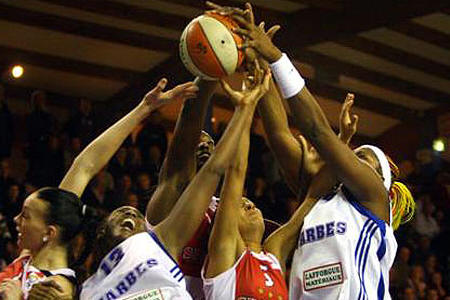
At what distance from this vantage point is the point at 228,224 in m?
4.13

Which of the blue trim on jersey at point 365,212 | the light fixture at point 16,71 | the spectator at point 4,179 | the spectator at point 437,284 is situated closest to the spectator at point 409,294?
the spectator at point 437,284

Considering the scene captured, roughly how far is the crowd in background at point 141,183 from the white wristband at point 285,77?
430cm

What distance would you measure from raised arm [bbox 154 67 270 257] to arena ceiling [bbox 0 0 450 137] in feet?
21.3

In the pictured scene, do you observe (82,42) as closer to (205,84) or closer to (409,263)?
(409,263)

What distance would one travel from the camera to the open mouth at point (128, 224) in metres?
3.71

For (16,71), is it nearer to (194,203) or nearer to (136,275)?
(194,203)

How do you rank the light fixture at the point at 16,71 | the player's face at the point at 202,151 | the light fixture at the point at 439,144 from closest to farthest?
1. the player's face at the point at 202,151
2. the light fixture at the point at 16,71
3. the light fixture at the point at 439,144

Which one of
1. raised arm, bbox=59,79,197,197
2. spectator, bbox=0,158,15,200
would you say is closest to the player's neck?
raised arm, bbox=59,79,197,197

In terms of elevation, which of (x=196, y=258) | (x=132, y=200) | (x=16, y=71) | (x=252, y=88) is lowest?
(x=196, y=258)

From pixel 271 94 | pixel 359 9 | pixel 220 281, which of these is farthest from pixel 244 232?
pixel 359 9

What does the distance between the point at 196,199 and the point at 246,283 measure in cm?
59

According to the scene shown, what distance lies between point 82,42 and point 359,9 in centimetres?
339

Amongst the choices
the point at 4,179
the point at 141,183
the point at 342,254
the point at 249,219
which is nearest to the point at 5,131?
the point at 4,179

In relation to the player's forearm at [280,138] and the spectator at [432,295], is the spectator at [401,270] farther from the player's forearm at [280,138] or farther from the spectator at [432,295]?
the player's forearm at [280,138]
